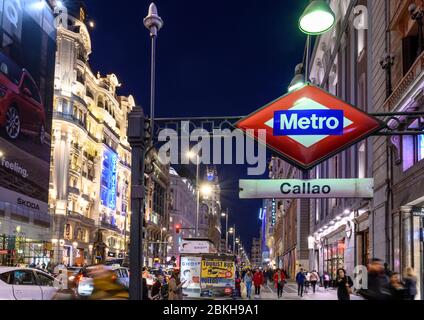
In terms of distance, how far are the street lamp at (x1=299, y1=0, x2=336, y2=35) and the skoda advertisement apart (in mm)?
38367

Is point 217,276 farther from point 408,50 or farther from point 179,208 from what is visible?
point 179,208

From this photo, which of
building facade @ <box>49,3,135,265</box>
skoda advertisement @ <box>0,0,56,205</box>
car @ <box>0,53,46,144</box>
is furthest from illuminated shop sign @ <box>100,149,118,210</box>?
car @ <box>0,53,46,144</box>

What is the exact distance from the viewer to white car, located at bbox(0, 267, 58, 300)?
1475 cm

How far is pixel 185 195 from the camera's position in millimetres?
160000

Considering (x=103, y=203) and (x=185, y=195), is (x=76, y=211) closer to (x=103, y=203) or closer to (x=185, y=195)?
(x=103, y=203)

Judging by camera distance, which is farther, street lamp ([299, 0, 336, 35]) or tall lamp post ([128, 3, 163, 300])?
street lamp ([299, 0, 336, 35])

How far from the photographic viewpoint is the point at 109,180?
8725cm

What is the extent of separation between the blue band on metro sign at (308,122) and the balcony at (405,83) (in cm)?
1140

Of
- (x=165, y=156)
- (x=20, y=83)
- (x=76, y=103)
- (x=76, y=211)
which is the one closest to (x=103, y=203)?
(x=76, y=211)

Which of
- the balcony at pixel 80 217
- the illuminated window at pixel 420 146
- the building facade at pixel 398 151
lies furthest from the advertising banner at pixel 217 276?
the balcony at pixel 80 217

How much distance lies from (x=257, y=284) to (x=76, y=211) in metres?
45.7

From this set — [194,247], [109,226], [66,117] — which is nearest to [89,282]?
[194,247]

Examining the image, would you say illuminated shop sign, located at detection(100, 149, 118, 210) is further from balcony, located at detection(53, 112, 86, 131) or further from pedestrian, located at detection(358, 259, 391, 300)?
pedestrian, located at detection(358, 259, 391, 300)

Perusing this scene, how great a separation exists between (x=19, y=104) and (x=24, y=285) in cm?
3369
